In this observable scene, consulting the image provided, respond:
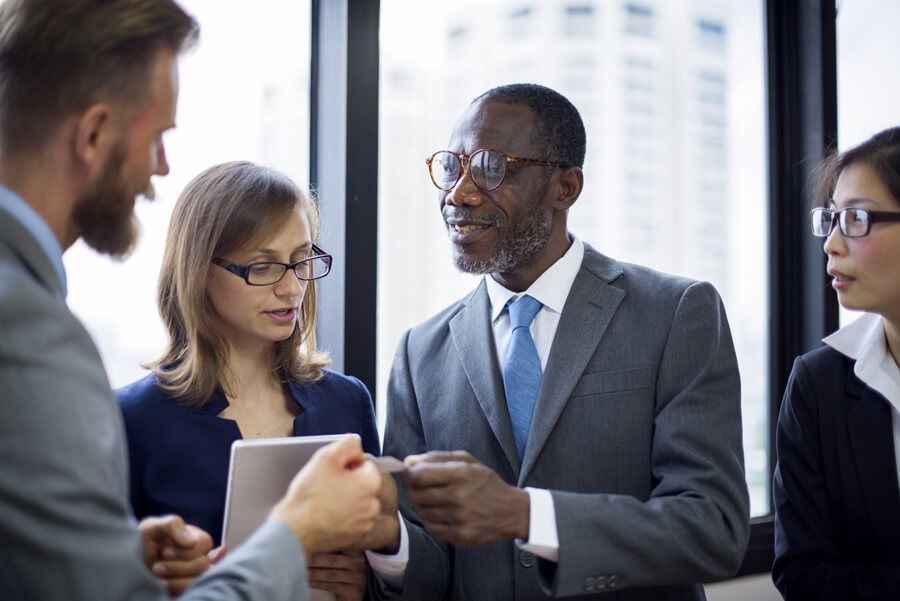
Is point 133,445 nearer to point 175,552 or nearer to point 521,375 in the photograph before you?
point 175,552

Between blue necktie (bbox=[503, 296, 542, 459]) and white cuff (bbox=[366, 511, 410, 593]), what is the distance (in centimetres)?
33

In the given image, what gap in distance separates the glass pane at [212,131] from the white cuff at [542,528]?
101 cm

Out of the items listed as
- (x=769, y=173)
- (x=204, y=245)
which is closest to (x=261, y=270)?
(x=204, y=245)

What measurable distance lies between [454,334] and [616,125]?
4.46ft

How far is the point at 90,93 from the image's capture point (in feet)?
3.48

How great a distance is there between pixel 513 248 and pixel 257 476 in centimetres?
89

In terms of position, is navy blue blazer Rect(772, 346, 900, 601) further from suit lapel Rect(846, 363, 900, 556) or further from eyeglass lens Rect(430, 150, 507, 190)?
eyeglass lens Rect(430, 150, 507, 190)

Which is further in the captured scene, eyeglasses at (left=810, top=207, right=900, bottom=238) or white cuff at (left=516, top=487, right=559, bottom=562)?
eyeglasses at (left=810, top=207, right=900, bottom=238)

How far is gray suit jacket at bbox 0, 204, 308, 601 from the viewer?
0.83 metres

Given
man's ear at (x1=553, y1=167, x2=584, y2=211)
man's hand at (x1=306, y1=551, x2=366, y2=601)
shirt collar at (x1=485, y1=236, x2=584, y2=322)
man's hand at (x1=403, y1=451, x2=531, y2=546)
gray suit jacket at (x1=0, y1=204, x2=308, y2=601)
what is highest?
man's ear at (x1=553, y1=167, x2=584, y2=211)

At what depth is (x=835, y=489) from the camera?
6.08 ft

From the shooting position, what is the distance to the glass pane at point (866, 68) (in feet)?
10.3

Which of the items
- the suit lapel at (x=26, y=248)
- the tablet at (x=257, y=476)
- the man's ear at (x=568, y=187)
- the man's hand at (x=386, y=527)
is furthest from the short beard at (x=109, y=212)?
the man's ear at (x=568, y=187)

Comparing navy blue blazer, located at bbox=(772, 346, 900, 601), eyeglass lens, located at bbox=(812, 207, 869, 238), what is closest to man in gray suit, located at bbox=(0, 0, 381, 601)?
navy blue blazer, located at bbox=(772, 346, 900, 601)
